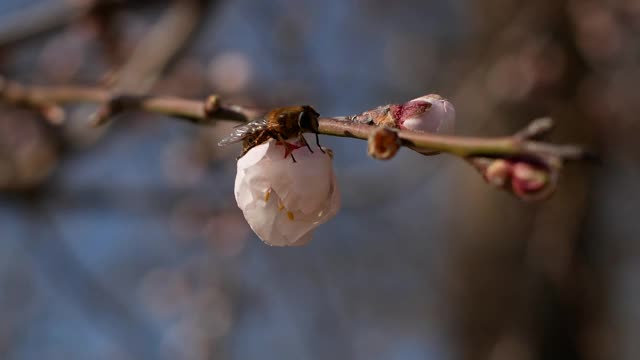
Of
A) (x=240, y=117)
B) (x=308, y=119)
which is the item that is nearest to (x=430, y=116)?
(x=308, y=119)

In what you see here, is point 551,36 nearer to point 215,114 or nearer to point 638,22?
point 638,22

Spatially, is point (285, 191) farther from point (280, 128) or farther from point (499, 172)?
point (499, 172)

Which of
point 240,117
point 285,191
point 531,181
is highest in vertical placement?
point 240,117

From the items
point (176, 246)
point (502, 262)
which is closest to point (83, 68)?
point (176, 246)

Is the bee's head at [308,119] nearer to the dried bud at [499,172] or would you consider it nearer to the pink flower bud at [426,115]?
the pink flower bud at [426,115]

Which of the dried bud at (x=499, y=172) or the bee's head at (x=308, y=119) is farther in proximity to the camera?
the bee's head at (x=308, y=119)

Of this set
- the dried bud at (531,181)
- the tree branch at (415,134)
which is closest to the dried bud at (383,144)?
the tree branch at (415,134)
